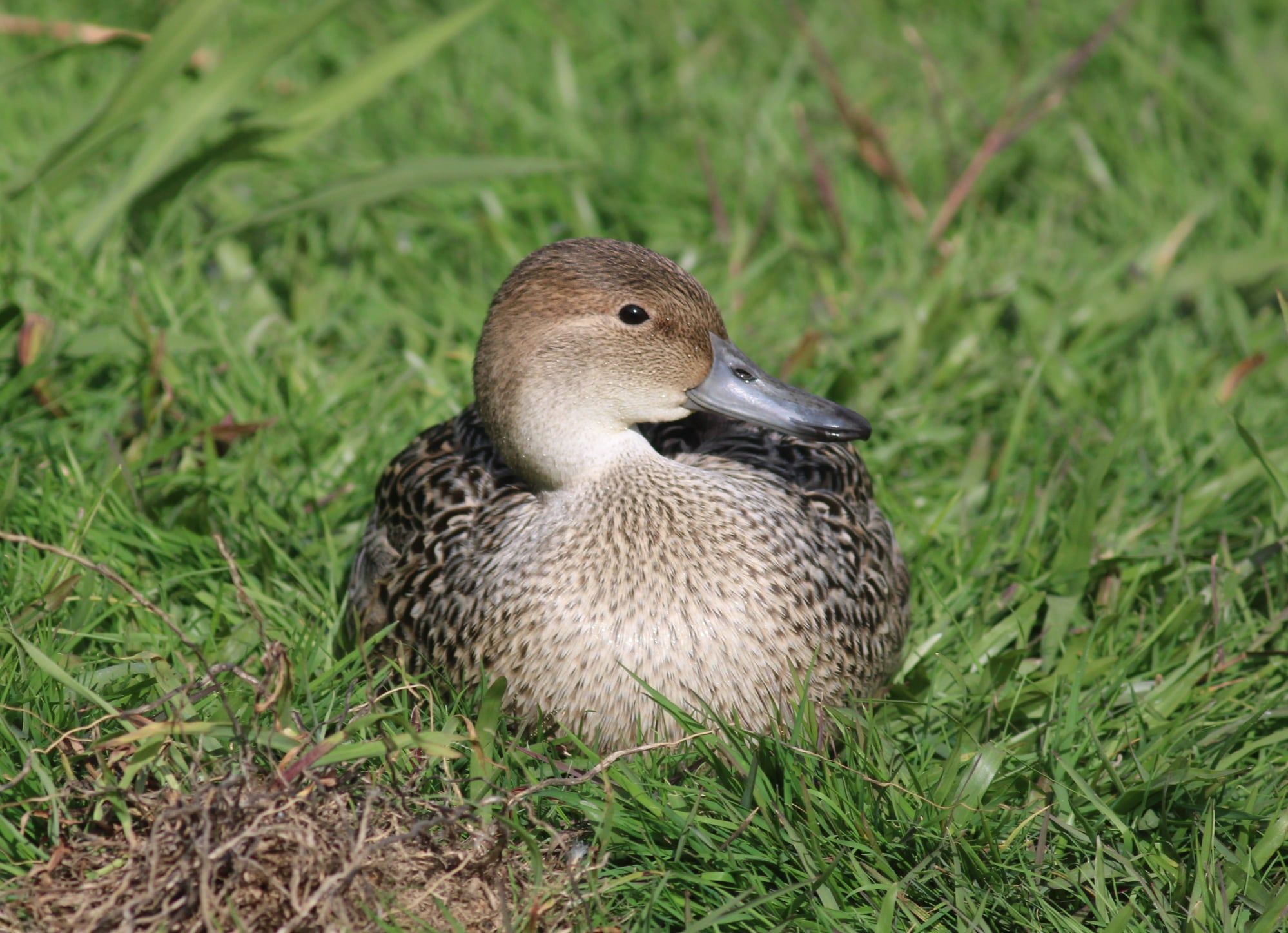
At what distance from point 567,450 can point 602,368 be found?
7.5 inches

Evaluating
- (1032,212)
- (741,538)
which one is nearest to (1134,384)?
(1032,212)

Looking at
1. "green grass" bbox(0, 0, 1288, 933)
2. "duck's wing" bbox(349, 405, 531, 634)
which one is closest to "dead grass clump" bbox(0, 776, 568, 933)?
"green grass" bbox(0, 0, 1288, 933)

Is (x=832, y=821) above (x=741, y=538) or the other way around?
the other way around

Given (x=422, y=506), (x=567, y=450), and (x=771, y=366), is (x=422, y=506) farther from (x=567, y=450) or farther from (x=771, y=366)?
(x=771, y=366)

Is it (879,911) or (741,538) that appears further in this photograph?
(741,538)

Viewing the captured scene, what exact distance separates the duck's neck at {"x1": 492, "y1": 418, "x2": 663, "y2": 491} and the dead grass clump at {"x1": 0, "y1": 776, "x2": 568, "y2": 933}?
78 centimetres

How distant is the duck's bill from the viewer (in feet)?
9.52

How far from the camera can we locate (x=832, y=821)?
256 centimetres

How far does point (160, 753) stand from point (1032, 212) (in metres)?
3.92

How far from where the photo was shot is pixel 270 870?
7.41 ft

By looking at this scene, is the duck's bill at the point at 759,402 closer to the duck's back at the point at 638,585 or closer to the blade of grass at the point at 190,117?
the duck's back at the point at 638,585

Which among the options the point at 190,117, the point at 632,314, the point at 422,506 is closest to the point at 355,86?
the point at 190,117

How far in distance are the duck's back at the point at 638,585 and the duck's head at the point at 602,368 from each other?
0.40ft

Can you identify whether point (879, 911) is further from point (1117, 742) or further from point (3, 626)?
point (3, 626)
